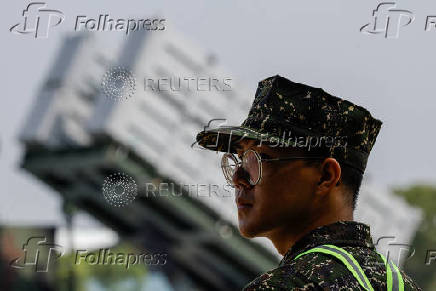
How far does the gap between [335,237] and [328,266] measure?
11cm

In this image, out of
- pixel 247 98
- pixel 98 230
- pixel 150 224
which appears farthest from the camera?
pixel 98 230

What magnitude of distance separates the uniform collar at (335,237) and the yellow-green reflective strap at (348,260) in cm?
3

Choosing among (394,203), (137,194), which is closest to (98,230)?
(137,194)

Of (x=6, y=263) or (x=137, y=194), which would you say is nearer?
(x=137, y=194)

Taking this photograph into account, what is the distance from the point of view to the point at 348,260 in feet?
3.79

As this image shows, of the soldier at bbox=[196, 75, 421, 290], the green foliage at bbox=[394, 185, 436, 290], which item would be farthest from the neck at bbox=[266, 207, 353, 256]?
the green foliage at bbox=[394, 185, 436, 290]

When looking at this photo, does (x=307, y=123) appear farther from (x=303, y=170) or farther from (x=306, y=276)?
(x=306, y=276)

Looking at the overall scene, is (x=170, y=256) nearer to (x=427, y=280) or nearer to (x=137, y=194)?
(x=137, y=194)

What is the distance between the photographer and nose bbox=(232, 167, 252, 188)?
1326 mm

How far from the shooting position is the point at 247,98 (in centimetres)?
937

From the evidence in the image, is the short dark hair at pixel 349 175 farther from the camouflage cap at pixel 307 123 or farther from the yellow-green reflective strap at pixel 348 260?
the yellow-green reflective strap at pixel 348 260

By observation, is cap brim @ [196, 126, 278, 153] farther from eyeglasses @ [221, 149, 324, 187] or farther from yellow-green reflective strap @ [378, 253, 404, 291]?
yellow-green reflective strap @ [378, 253, 404, 291]

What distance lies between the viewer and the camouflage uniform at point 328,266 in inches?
42.6

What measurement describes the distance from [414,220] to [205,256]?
2840 millimetres
